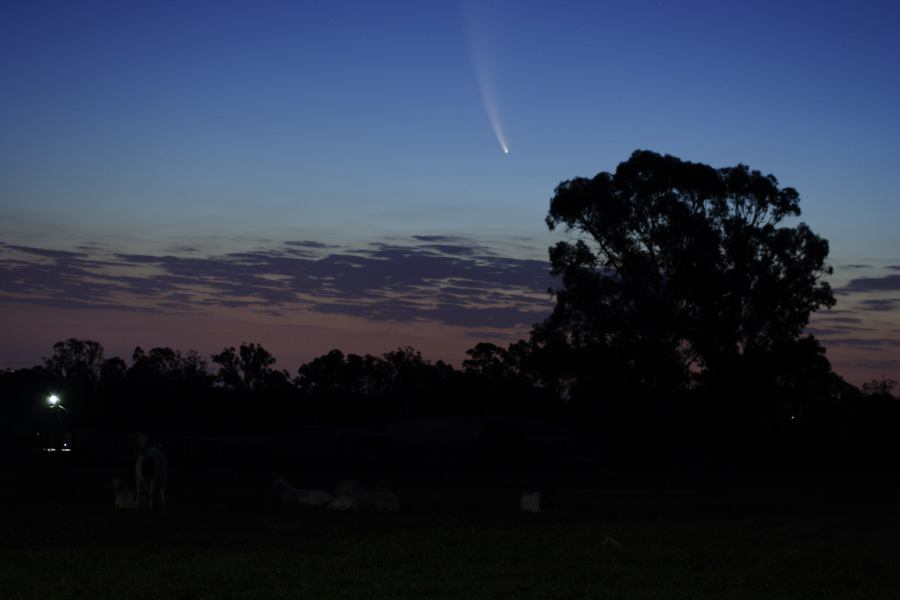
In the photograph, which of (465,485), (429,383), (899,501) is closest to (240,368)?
(429,383)

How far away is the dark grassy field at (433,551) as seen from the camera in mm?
13047

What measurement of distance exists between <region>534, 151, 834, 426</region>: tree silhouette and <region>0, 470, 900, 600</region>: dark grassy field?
2797 cm

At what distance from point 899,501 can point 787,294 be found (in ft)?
72.4

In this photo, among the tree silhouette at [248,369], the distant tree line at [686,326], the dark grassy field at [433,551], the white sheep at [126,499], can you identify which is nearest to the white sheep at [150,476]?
the white sheep at [126,499]

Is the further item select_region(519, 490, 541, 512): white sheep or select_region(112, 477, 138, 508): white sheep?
select_region(519, 490, 541, 512): white sheep

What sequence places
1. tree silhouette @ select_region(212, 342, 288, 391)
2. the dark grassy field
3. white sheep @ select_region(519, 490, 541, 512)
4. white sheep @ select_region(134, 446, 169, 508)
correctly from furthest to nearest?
tree silhouette @ select_region(212, 342, 288, 391) → white sheep @ select_region(519, 490, 541, 512) → white sheep @ select_region(134, 446, 169, 508) → the dark grassy field

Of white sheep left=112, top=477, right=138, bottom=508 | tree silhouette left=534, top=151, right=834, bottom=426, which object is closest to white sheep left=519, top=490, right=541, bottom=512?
white sheep left=112, top=477, right=138, bottom=508

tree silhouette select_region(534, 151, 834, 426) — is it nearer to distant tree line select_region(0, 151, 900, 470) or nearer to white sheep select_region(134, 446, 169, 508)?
distant tree line select_region(0, 151, 900, 470)

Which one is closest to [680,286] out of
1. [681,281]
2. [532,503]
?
[681,281]

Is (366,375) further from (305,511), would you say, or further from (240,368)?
(305,511)

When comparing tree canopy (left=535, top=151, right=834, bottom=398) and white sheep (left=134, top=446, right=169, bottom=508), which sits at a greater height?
tree canopy (left=535, top=151, right=834, bottom=398)

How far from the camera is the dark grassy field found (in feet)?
42.8

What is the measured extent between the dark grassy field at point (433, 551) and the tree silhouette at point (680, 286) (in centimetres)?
2797

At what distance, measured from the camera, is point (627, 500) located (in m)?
31.6
